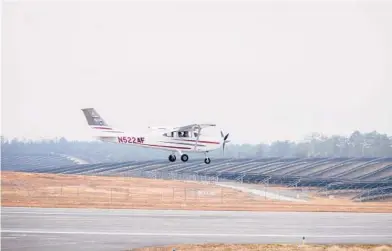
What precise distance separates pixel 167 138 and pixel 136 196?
27.9 metres

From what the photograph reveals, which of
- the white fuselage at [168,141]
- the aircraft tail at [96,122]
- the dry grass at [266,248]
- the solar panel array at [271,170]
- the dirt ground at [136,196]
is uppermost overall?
the aircraft tail at [96,122]

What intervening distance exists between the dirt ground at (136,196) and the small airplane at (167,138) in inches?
665

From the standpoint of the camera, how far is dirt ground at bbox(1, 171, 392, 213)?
88.0 meters

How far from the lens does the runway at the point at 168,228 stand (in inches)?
2184

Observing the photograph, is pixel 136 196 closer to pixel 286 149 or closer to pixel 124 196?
pixel 124 196

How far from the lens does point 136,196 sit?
96.3 m

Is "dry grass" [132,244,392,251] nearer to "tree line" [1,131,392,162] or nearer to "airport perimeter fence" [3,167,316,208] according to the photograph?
"airport perimeter fence" [3,167,316,208]

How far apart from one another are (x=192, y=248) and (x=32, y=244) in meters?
11.8

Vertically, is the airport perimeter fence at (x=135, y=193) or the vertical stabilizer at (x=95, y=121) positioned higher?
the vertical stabilizer at (x=95, y=121)

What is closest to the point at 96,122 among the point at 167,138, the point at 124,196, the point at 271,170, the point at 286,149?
the point at 167,138

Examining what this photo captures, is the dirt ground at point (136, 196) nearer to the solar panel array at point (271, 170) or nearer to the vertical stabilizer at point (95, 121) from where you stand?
the solar panel array at point (271, 170)

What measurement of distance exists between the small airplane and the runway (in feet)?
24.0

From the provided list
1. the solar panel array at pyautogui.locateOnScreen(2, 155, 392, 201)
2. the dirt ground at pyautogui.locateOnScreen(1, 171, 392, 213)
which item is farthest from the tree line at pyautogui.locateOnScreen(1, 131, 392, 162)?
the dirt ground at pyautogui.locateOnScreen(1, 171, 392, 213)

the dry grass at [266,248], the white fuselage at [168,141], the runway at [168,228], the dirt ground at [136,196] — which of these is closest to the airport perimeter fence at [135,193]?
the dirt ground at [136,196]
